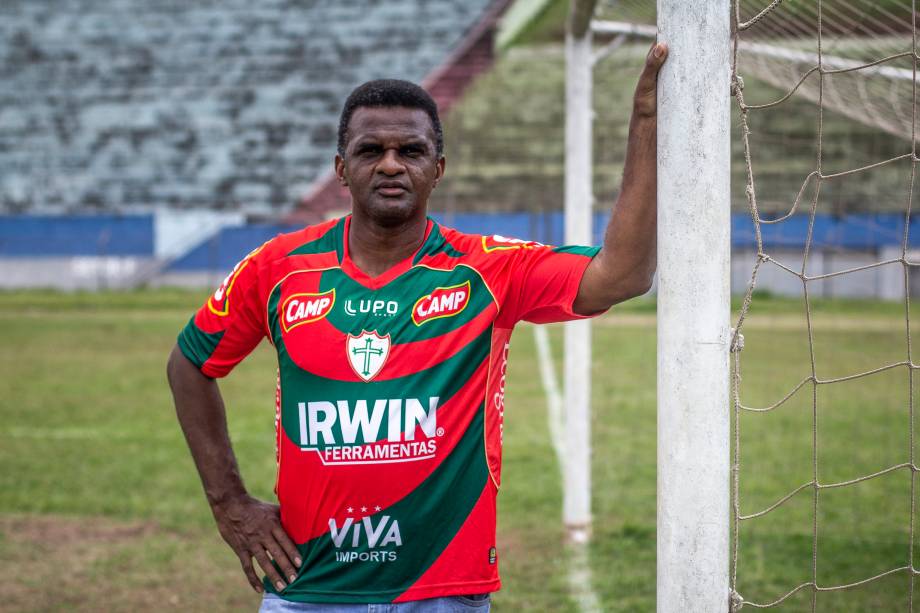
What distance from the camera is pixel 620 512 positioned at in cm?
623

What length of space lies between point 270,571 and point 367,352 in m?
0.59

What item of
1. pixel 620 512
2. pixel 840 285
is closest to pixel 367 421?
pixel 620 512

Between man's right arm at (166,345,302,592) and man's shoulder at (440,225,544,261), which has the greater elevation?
man's shoulder at (440,225,544,261)

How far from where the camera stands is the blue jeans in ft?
7.57

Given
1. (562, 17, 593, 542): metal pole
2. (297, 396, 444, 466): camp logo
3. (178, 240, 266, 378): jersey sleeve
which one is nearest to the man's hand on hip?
(297, 396, 444, 466): camp logo

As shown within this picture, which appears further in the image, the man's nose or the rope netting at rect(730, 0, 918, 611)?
the rope netting at rect(730, 0, 918, 611)

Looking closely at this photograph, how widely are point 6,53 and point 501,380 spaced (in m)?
29.6

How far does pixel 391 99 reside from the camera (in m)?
2.48

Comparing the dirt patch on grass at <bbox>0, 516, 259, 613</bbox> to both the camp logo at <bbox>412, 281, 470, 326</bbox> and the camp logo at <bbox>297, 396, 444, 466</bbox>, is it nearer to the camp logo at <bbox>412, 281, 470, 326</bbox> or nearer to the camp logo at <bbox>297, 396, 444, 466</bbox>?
the camp logo at <bbox>297, 396, 444, 466</bbox>

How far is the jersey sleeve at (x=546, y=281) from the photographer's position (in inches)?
95.3

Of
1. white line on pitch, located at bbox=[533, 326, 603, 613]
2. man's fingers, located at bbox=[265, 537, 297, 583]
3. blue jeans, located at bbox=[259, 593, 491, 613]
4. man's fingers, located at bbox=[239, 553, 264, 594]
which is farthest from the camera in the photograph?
white line on pitch, located at bbox=[533, 326, 603, 613]

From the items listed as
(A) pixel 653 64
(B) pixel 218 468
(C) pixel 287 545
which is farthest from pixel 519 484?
(A) pixel 653 64

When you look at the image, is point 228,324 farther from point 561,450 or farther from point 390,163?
point 561,450

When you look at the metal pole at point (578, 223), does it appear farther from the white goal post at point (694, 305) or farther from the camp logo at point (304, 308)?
the white goal post at point (694, 305)
